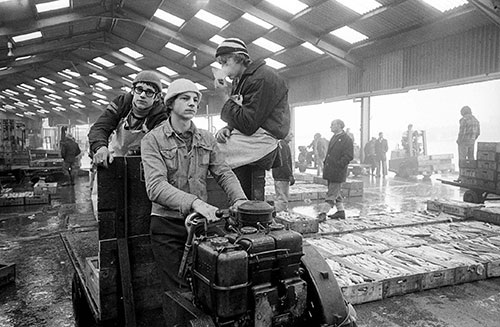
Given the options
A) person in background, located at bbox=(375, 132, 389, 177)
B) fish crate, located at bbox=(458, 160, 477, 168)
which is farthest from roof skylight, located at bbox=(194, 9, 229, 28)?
fish crate, located at bbox=(458, 160, 477, 168)

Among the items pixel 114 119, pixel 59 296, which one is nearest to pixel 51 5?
pixel 114 119

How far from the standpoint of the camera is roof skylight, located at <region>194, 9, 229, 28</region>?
12.0m

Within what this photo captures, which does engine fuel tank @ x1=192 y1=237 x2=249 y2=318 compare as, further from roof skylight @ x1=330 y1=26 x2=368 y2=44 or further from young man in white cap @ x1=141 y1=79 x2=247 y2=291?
roof skylight @ x1=330 y1=26 x2=368 y2=44

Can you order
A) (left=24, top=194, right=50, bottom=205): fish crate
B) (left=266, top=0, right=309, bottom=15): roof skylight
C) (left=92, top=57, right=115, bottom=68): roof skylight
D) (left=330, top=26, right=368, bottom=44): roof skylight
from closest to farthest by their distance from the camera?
(left=24, top=194, right=50, bottom=205): fish crate
(left=266, top=0, right=309, bottom=15): roof skylight
(left=330, top=26, right=368, bottom=44): roof skylight
(left=92, top=57, right=115, bottom=68): roof skylight

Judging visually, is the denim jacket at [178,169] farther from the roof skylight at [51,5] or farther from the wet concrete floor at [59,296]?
the roof skylight at [51,5]

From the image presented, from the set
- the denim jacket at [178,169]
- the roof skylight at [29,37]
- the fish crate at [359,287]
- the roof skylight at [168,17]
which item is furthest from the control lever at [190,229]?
the roof skylight at [29,37]

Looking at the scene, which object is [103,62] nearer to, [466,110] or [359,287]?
[466,110]

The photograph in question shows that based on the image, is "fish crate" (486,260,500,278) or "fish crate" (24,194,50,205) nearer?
"fish crate" (486,260,500,278)

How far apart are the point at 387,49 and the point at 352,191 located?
5183 millimetres

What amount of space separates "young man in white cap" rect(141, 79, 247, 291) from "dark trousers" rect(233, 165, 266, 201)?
26.5 inches

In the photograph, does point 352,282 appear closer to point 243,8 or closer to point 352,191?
point 352,191

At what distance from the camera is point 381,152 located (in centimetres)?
1505

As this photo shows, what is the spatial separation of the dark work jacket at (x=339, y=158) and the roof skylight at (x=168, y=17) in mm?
8502

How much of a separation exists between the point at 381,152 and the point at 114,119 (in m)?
13.4
